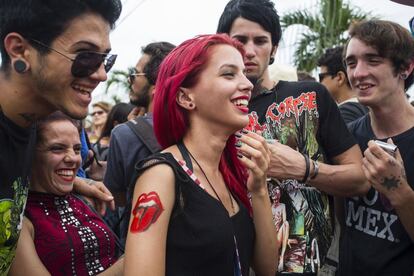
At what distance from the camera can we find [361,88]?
11.5 ft

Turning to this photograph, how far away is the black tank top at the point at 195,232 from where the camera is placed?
2162 mm

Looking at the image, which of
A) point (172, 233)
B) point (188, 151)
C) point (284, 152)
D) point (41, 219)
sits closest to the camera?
point (172, 233)

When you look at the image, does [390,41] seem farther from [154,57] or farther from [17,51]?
[17,51]

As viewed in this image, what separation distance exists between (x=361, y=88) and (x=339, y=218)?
88cm

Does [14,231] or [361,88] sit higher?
[361,88]

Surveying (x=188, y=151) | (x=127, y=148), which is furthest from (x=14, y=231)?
(x=127, y=148)

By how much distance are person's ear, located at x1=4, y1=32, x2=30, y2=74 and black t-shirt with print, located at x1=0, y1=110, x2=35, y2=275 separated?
213 millimetres

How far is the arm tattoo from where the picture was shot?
9.98 feet

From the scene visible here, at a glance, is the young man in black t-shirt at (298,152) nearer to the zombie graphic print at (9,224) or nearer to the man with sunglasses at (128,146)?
the man with sunglasses at (128,146)

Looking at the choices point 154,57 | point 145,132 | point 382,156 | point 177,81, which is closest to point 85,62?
point 177,81

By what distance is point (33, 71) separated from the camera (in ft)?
7.35

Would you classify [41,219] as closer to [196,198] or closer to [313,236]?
[196,198]

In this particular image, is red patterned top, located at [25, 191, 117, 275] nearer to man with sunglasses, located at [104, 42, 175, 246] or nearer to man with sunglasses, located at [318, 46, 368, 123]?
man with sunglasses, located at [104, 42, 175, 246]

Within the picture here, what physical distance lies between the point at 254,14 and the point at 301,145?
0.89 meters
